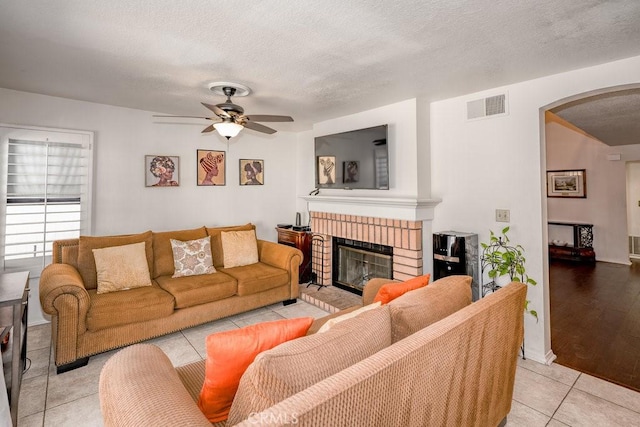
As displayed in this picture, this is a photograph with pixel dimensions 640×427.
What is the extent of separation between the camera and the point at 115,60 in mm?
2416

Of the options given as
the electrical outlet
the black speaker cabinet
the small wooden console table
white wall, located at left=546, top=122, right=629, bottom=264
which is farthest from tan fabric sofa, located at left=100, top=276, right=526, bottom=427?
white wall, located at left=546, top=122, right=629, bottom=264

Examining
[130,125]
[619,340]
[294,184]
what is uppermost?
[130,125]

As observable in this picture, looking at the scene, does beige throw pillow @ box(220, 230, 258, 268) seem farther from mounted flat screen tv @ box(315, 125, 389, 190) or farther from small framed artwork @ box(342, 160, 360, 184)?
small framed artwork @ box(342, 160, 360, 184)

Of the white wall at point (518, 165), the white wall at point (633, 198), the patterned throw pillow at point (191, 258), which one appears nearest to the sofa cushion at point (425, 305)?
the white wall at point (518, 165)

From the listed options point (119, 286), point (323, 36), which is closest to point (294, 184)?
point (119, 286)

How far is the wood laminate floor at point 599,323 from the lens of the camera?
8.58 feet

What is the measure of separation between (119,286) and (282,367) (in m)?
2.71

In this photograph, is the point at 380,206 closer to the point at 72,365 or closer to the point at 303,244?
the point at 303,244

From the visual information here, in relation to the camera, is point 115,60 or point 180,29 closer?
point 180,29

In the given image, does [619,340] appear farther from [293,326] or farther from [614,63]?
[293,326]

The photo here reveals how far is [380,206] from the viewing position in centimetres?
379

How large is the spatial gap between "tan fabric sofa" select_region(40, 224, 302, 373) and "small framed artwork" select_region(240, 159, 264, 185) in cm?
93

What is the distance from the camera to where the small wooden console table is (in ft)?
21.2

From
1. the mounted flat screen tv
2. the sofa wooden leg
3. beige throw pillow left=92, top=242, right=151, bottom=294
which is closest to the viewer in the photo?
the sofa wooden leg
